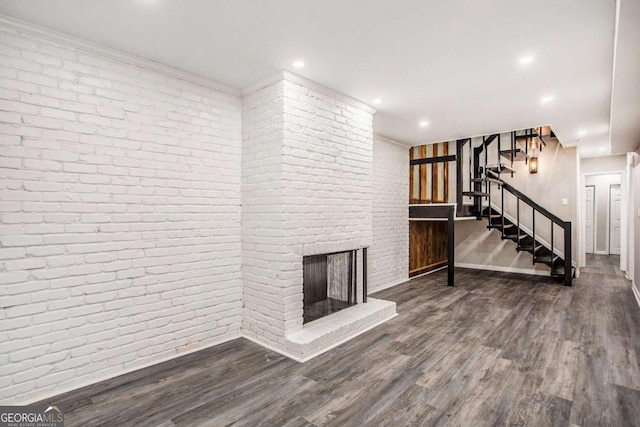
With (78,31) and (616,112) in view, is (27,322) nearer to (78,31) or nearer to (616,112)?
(78,31)

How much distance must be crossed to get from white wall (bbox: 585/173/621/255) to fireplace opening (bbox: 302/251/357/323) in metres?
9.15

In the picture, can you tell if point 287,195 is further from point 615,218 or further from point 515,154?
point 615,218

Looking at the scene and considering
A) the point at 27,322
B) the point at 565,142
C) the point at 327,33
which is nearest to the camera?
the point at 27,322

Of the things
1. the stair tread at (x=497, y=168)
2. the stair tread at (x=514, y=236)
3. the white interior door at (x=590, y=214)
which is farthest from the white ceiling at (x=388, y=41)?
the white interior door at (x=590, y=214)

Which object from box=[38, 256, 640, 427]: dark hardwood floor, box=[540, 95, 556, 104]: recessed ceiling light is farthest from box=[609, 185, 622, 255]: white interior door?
box=[540, 95, 556, 104]: recessed ceiling light

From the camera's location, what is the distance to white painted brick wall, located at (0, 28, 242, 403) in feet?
7.34

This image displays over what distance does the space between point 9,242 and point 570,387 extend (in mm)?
4091

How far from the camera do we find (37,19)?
2.21 m

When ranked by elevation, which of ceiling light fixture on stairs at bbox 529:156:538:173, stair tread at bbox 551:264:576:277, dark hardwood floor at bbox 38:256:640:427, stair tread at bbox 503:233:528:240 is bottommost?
dark hardwood floor at bbox 38:256:640:427

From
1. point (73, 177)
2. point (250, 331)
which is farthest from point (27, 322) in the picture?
point (250, 331)

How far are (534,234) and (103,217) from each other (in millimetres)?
6437

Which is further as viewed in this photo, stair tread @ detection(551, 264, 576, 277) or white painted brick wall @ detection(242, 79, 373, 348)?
stair tread @ detection(551, 264, 576, 277)

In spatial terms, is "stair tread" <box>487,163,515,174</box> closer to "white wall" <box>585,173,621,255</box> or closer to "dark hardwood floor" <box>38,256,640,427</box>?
"dark hardwood floor" <box>38,256,640,427</box>

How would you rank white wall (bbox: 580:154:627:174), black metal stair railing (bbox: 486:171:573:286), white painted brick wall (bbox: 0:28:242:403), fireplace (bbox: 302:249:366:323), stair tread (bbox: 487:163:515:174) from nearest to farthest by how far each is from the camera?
white painted brick wall (bbox: 0:28:242:403), fireplace (bbox: 302:249:366:323), black metal stair railing (bbox: 486:171:573:286), stair tread (bbox: 487:163:515:174), white wall (bbox: 580:154:627:174)
